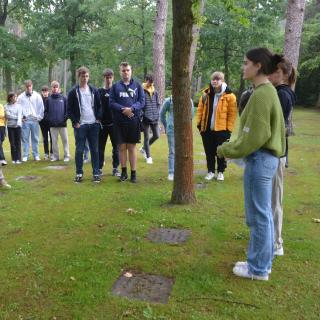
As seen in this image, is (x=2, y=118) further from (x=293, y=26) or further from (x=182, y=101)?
(x=293, y=26)

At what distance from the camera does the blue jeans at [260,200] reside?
3707mm

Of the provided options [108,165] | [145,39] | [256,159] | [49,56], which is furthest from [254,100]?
[49,56]

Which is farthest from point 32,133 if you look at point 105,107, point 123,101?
point 123,101

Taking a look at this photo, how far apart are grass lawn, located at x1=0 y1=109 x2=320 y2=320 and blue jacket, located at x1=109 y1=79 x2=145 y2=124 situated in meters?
1.20

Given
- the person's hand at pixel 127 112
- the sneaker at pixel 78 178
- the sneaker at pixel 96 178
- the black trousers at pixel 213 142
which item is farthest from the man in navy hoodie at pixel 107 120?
the black trousers at pixel 213 142

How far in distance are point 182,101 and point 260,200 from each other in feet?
8.26

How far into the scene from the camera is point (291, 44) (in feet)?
45.8

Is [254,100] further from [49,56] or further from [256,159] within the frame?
[49,56]

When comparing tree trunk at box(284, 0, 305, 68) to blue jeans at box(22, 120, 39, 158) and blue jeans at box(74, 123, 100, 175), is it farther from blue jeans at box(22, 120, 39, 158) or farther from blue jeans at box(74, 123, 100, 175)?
blue jeans at box(74, 123, 100, 175)

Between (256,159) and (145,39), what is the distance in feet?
79.0

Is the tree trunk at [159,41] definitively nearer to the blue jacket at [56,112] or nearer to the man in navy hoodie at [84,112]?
the blue jacket at [56,112]

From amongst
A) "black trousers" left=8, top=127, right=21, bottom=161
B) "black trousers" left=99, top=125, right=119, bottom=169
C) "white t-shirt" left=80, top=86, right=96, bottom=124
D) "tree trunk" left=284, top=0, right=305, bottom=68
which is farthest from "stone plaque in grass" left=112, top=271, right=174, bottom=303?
"tree trunk" left=284, top=0, right=305, bottom=68

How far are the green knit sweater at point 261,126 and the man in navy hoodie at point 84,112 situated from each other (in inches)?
174

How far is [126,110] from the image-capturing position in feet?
24.3
